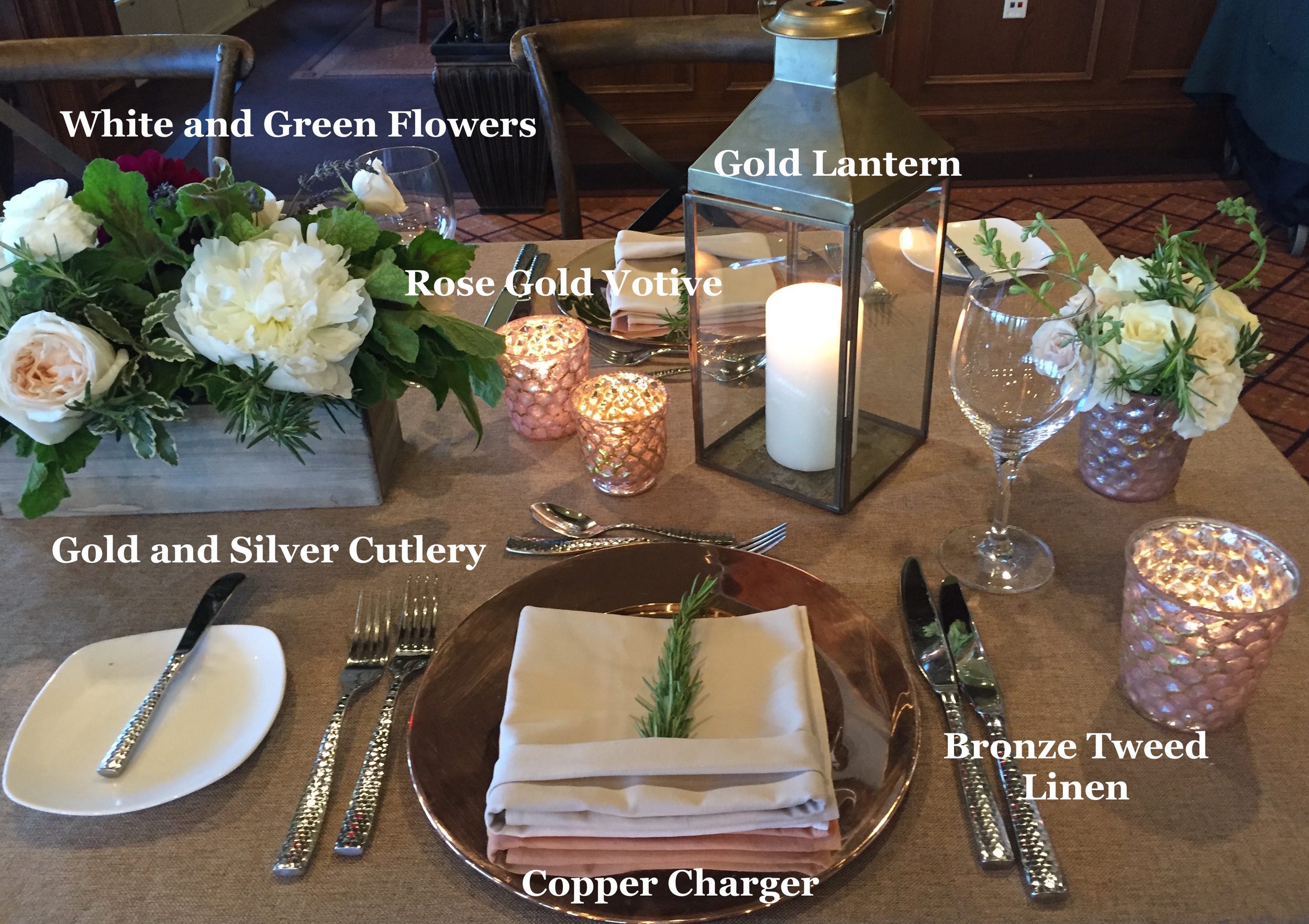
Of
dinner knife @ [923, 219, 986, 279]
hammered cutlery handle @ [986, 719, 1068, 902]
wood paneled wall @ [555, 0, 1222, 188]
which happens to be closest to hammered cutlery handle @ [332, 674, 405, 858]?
hammered cutlery handle @ [986, 719, 1068, 902]

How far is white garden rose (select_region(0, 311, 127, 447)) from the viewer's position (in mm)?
682

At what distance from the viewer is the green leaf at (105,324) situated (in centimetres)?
72

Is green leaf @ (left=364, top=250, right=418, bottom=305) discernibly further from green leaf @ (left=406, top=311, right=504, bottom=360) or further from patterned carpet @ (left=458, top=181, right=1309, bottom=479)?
patterned carpet @ (left=458, top=181, right=1309, bottom=479)

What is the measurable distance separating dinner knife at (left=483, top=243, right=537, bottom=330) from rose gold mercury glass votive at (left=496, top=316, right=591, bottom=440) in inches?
4.1

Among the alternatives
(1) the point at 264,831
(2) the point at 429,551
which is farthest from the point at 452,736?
(2) the point at 429,551

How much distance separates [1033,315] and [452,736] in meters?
0.49

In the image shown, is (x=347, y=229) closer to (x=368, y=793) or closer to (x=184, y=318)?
(x=184, y=318)

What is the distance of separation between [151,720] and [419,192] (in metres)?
0.61

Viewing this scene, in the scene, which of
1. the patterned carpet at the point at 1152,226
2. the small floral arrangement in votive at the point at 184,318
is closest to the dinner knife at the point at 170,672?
the small floral arrangement in votive at the point at 184,318

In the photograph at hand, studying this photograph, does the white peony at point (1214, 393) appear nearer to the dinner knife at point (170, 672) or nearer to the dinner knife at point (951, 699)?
the dinner knife at point (951, 699)

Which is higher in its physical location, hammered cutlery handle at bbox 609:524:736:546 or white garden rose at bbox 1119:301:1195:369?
white garden rose at bbox 1119:301:1195:369

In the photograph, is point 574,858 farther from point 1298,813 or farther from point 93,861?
point 1298,813

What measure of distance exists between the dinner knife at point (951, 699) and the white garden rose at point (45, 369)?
0.58 metres

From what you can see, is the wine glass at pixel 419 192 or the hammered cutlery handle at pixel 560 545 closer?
the hammered cutlery handle at pixel 560 545
